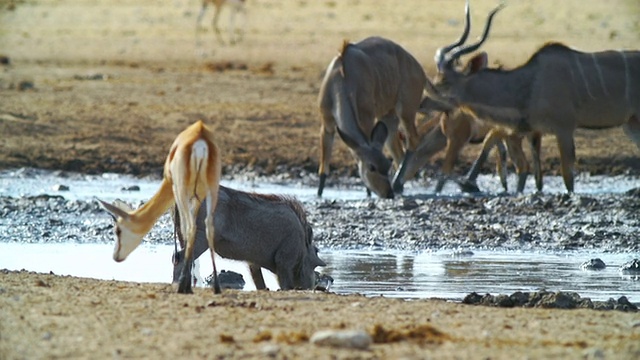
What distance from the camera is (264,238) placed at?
10000 mm

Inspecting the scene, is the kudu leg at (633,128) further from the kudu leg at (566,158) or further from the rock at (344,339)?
the rock at (344,339)

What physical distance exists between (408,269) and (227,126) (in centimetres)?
932

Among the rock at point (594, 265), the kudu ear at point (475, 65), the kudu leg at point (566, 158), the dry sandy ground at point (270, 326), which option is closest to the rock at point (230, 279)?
the dry sandy ground at point (270, 326)

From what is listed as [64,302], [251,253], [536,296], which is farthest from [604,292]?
[64,302]

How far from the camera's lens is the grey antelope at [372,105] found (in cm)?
1508

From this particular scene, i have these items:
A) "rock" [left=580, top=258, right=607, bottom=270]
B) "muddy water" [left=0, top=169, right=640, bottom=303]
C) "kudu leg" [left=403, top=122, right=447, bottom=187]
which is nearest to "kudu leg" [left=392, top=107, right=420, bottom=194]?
"kudu leg" [left=403, top=122, right=447, bottom=187]

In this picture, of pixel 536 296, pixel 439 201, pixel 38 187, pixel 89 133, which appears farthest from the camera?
pixel 89 133

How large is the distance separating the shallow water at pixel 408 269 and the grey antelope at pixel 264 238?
35 centimetres

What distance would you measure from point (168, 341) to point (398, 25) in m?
27.3

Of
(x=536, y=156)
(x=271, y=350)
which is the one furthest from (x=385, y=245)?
(x=271, y=350)

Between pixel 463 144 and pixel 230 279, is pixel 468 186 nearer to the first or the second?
pixel 463 144

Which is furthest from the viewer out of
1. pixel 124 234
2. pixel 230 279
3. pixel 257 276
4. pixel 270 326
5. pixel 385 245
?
pixel 385 245

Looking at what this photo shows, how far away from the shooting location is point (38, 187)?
15.8m

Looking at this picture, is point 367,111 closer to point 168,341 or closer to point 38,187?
point 38,187
